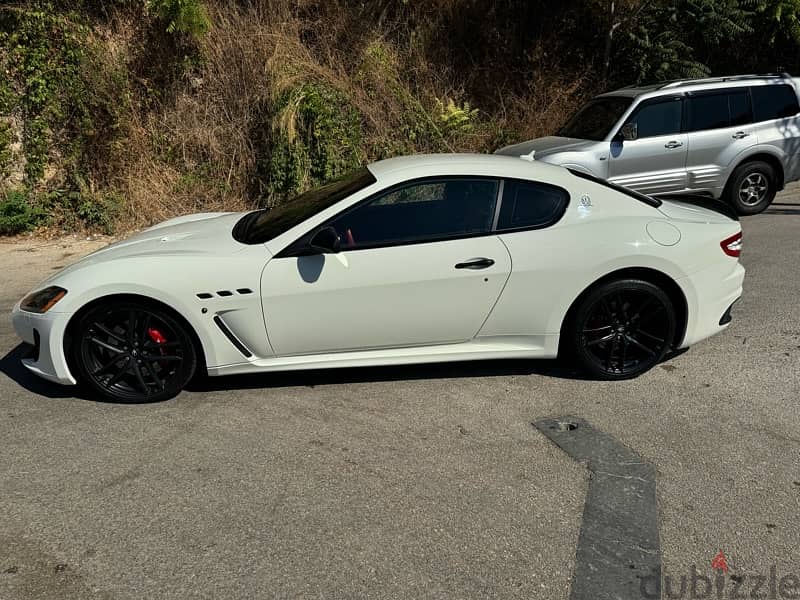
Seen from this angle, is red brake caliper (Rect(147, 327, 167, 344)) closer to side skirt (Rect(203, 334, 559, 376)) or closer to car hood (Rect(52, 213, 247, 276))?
side skirt (Rect(203, 334, 559, 376))

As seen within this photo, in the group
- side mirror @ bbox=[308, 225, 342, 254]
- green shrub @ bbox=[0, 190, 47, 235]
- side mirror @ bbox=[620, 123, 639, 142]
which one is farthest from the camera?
green shrub @ bbox=[0, 190, 47, 235]

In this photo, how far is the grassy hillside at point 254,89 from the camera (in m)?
10.2

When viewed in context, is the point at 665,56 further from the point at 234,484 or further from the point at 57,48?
the point at 234,484

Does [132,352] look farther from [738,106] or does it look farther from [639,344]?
[738,106]

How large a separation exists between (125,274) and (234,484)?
1.55m

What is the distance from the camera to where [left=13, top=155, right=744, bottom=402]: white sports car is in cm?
425

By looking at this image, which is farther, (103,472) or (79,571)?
(103,472)

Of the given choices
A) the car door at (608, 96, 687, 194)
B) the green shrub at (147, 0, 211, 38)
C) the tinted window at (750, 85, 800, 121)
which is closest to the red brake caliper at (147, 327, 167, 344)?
the car door at (608, 96, 687, 194)

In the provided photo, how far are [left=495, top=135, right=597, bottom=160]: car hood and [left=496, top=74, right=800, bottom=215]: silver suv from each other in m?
0.01

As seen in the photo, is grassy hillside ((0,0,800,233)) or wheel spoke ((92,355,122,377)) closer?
wheel spoke ((92,355,122,377))

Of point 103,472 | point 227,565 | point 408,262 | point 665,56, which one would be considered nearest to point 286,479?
point 227,565

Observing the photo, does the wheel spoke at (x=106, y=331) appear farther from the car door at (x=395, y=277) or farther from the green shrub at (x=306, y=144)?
the green shrub at (x=306, y=144)

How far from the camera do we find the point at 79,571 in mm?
2928

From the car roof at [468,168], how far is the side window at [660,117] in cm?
497
